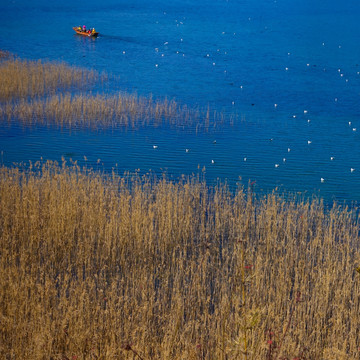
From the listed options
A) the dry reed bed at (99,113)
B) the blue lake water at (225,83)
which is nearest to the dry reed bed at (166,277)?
the blue lake water at (225,83)

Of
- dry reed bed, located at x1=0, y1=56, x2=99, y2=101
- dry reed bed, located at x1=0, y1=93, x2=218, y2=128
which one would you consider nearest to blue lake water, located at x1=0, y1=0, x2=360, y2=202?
dry reed bed, located at x1=0, y1=93, x2=218, y2=128

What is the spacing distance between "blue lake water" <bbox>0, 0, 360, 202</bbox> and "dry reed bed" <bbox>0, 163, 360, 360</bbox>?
11.9 feet

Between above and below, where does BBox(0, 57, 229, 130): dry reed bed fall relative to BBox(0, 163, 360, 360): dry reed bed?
above

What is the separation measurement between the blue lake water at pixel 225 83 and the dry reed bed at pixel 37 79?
78.9 inches

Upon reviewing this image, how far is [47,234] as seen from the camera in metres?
8.41

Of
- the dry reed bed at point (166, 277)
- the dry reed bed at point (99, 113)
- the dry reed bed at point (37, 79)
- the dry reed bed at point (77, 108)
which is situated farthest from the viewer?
the dry reed bed at point (37, 79)

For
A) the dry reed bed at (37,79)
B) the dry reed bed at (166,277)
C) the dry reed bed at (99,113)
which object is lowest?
the dry reed bed at (166,277)

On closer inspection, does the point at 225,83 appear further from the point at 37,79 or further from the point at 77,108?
the point at 77,108

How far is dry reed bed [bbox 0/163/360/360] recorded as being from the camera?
18.2 ft

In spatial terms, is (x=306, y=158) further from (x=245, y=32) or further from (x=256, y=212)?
(x=245, y=32)

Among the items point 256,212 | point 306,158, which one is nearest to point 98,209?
point 256,212

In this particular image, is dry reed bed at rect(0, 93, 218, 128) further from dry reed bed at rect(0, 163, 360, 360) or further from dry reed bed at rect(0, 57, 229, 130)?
dry reed bed at rect(0, 163, 360, 360)

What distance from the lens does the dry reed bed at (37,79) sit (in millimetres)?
21766

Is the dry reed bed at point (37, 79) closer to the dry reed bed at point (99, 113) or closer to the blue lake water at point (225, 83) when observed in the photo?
the dry reed bed at point (99, 113)
